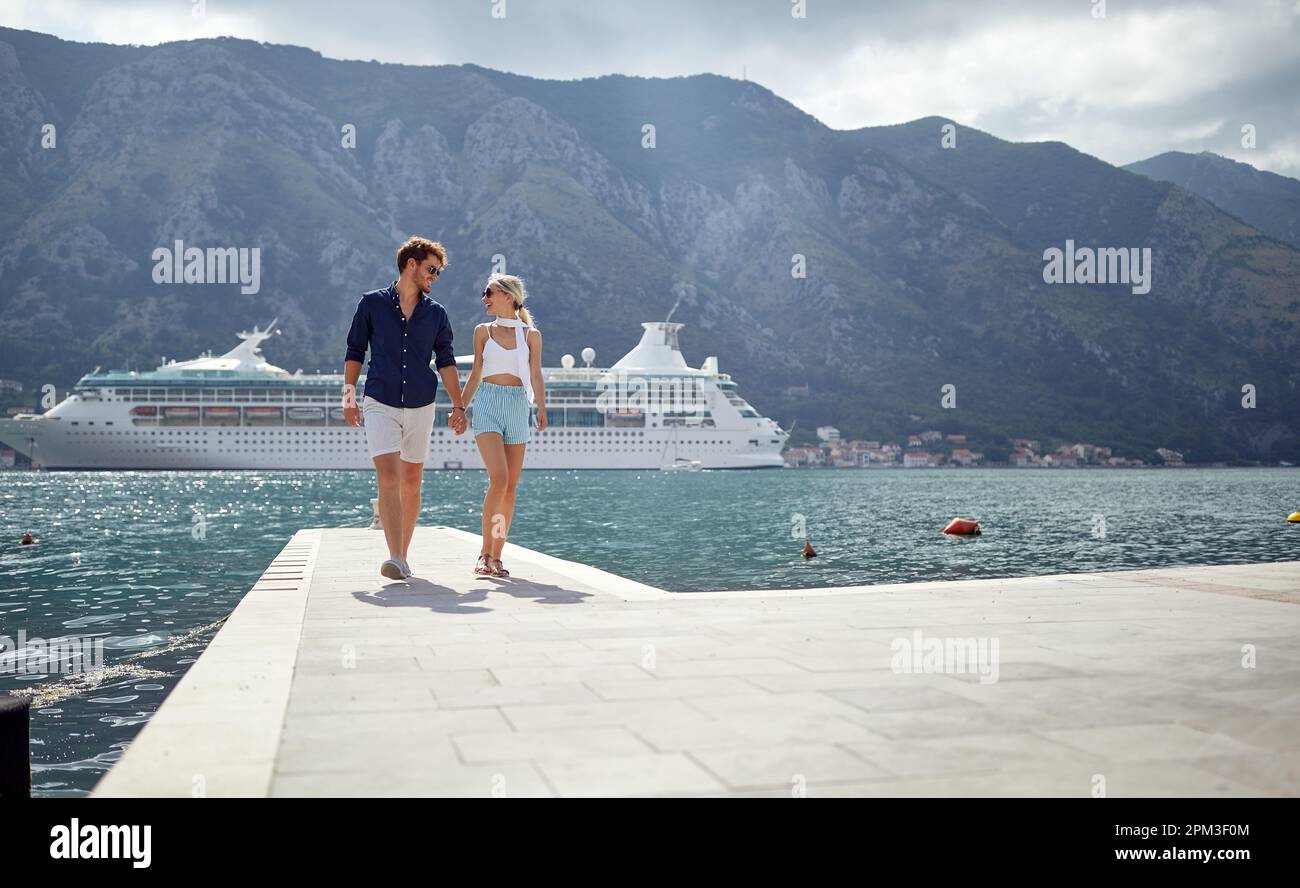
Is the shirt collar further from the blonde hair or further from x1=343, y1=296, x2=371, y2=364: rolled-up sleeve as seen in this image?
the blonde hair

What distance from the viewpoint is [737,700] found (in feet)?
11.2

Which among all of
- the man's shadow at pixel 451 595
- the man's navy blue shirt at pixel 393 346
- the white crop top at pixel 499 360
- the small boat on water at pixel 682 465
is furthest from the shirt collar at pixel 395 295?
the small boat on water at pixel 682 465

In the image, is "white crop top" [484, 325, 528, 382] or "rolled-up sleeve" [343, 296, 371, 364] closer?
"rolled-up sleeve" [343, 296, 371, 364]

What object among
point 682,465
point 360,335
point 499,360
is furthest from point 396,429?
point 682,465

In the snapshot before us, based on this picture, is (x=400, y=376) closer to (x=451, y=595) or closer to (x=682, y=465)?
(x=451, y=595)

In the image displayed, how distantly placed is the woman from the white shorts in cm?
51

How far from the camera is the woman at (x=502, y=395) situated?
755cm

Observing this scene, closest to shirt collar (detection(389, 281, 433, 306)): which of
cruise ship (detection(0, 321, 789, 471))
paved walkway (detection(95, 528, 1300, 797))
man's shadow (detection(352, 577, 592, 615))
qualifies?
man's shadow (detection(352, 577, 592, 615))

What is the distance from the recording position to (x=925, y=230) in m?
159

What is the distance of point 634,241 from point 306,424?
6416 cm

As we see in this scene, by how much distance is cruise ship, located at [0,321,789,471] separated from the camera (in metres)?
78.6

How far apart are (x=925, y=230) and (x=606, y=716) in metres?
164
